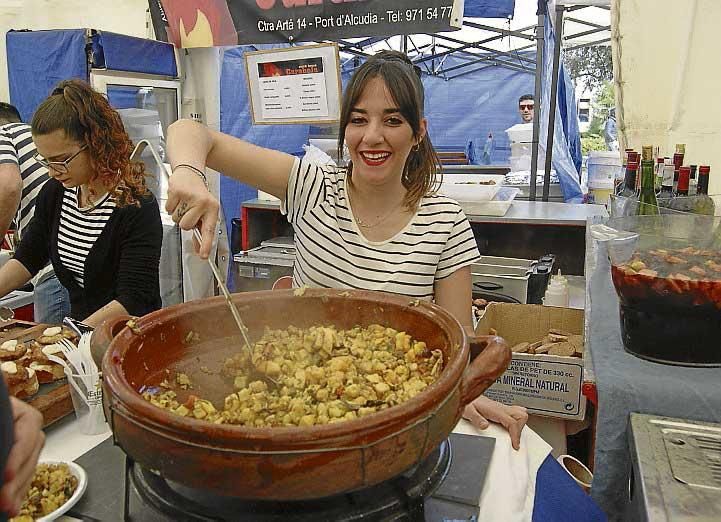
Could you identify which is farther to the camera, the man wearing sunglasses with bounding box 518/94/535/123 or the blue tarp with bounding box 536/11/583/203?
the man wearing sunglasses with bounding box 518/94/535/123

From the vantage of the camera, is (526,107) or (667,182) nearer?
(667,182)

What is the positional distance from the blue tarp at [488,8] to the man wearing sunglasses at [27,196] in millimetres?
2524

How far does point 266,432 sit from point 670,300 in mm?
1178

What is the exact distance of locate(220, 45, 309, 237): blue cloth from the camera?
5.36 m

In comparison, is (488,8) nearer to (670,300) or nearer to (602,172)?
(670,300)

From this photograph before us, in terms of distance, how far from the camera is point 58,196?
98.2 inches

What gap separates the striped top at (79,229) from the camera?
2361mm

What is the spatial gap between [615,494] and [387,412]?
1.09m

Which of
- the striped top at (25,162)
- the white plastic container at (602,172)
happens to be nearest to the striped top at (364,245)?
the striped top at (25,162)

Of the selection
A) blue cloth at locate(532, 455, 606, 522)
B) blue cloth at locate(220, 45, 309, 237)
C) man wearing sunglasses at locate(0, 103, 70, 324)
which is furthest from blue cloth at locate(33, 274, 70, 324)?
blue cloth at locate(532, 455, 606, 522)

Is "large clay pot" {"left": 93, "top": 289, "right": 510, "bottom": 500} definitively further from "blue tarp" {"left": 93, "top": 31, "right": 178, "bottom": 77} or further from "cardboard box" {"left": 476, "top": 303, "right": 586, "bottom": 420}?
"blue tarp" {"left": 93, "top": 31, "right": 178, "bottom": 77}

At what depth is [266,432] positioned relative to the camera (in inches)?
27.0

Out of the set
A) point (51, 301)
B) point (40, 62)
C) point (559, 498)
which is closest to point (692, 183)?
point (559, 498)

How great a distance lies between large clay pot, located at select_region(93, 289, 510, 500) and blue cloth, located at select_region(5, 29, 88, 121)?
12.3 feet
